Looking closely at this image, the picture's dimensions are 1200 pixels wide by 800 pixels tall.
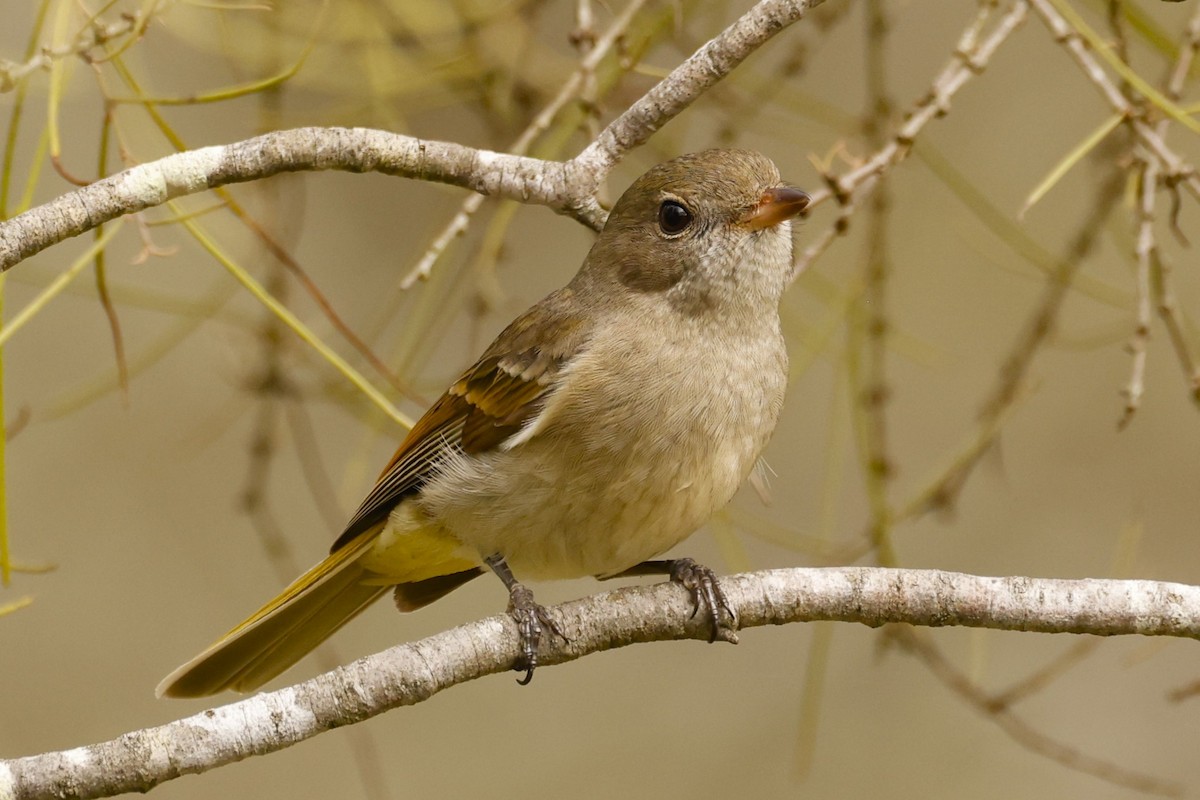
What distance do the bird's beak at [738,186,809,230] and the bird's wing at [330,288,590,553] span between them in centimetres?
56

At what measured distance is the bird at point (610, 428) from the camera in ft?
11.8

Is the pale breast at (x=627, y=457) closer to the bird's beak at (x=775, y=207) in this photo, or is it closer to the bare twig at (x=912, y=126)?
the bird's beak at (x=775, y=207)

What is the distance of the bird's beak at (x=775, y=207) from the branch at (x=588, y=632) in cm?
91

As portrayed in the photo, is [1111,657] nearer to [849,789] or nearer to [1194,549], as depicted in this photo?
[1194,549]

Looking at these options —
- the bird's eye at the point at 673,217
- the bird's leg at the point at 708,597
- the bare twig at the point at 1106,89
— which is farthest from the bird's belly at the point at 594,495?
the bare twig at the point at 1106,89

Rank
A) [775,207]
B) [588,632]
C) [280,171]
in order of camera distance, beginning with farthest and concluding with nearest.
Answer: [775,207], [588,632], [280,171]

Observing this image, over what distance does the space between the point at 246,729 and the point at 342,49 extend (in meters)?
2.56

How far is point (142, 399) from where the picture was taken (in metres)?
6.78

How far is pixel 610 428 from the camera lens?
360cm

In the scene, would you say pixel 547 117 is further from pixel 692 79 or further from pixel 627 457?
pixel 627 457

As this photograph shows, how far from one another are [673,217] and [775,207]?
352 mm

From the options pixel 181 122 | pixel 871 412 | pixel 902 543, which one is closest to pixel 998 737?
pixel 902 543

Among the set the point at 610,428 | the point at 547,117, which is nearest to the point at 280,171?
the point at 547,117

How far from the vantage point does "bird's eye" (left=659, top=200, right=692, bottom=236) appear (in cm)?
378
